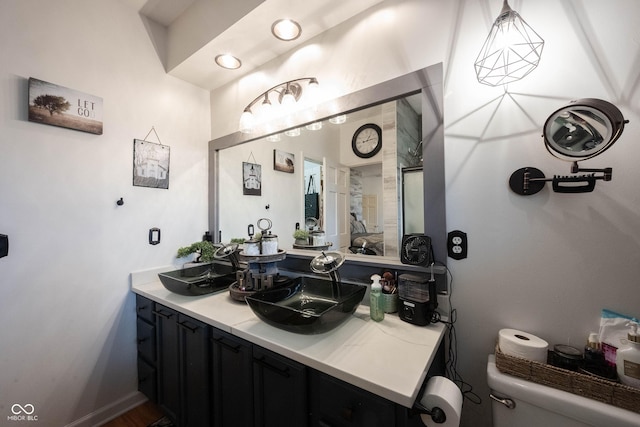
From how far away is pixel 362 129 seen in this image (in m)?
1.55

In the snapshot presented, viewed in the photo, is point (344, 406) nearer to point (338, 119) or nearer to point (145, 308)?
point (338, 119)

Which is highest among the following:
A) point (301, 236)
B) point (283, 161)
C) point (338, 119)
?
point (338, 119)

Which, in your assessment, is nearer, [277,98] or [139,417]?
[139,417]

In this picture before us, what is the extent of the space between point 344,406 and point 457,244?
2.68 feet

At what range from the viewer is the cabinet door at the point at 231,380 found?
43.6 inches

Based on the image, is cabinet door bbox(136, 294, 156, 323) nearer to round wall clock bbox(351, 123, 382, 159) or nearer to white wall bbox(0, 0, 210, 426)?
white wall bbox(0, 0, 210, 426)

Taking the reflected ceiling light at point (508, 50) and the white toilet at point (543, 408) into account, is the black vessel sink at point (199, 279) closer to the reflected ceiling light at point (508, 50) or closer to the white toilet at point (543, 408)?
the white toilet at point (543, 408)

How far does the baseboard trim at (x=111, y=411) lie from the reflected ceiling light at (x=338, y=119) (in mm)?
2424

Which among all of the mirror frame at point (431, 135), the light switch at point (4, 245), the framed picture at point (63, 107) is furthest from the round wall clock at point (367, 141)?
the light switch at point (4, 245)

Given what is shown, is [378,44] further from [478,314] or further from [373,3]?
[478,314]

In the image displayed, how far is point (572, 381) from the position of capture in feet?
2.59

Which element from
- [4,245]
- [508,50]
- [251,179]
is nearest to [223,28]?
[251,179]

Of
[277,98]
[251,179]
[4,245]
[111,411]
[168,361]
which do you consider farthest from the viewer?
[251,179]

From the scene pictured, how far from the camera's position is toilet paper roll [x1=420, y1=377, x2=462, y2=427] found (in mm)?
752
